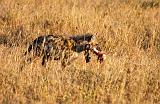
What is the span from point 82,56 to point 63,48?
2.27 feet

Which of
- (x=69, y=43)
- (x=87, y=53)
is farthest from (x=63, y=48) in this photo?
(x=87, y=53)

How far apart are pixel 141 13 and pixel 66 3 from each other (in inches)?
71.2

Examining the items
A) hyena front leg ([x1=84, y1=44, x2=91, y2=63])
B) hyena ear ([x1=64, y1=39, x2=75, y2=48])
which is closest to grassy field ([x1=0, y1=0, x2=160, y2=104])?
hyena front leg ([x1=84, y1=44, x2=91, y2=63])

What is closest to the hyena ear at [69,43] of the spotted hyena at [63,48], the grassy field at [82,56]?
the spotted hyena at [63,48]

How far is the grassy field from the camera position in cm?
512

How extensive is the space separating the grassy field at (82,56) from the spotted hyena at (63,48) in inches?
5.0

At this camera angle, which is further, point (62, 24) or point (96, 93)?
point (62, 24)

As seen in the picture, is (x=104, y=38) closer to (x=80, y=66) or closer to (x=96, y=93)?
(x=80, y=66)

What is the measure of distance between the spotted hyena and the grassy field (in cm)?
13

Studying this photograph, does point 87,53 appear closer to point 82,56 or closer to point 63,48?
point 63,48

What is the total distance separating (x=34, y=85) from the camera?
5.30 metres

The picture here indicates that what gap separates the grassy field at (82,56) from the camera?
202 inches


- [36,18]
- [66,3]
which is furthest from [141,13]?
[36,18]

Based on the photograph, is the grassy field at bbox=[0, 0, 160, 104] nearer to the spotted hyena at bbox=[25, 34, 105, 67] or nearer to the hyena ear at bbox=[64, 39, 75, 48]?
the spotted hyena at bbox=[25, 34, 105, 67]
